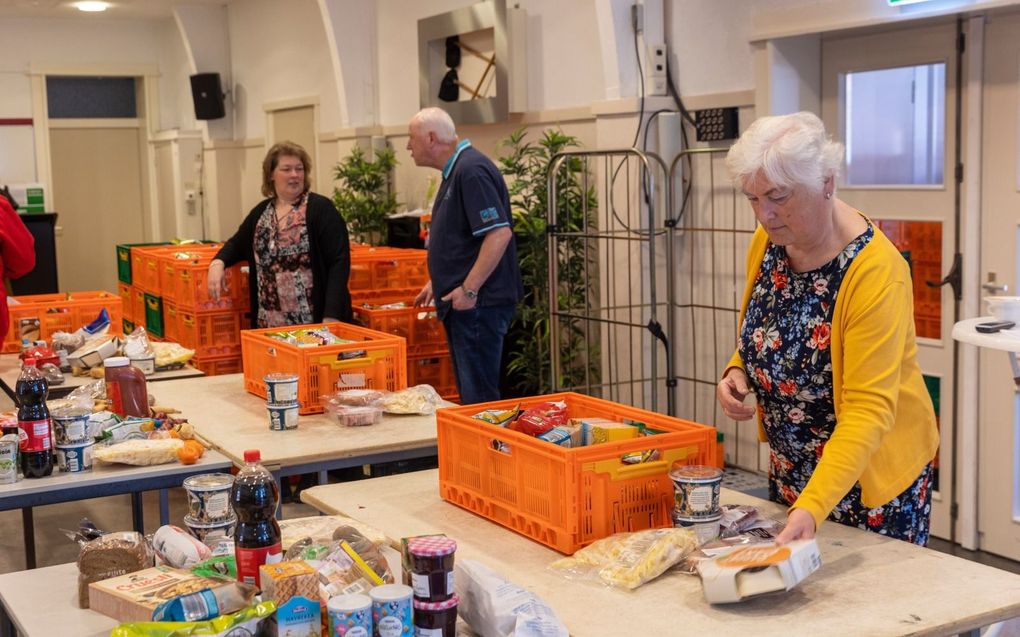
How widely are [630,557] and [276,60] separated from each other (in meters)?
9.49

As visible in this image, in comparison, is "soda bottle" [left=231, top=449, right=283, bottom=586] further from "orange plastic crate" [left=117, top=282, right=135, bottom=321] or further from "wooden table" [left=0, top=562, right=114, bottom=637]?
"orange plastic crate" [left=117, top=282, right=135, bottom=321]

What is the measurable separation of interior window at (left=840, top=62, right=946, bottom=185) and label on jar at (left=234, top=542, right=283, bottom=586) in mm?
3761

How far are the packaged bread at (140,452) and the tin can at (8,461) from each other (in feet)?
0.69

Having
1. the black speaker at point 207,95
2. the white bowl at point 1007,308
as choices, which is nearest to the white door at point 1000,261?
the white bowl at point 1007,308

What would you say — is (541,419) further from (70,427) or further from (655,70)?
(655,70)

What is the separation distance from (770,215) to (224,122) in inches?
423

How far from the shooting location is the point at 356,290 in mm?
6027

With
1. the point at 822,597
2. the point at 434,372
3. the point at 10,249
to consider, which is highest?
the point at 10,249

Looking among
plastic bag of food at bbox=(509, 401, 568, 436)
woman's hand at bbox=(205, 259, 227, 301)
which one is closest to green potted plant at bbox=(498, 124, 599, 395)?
woman's hand at bbox=(205, 259, 227, 301)

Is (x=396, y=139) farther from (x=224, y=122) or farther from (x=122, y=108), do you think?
(x=122, y=108)

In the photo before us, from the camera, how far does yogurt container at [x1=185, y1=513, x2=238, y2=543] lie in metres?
2.41

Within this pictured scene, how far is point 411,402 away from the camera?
12.4 feet

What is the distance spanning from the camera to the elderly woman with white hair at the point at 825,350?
222cm

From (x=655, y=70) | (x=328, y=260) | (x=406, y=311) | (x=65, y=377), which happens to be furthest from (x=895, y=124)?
(x=65, y=377)
